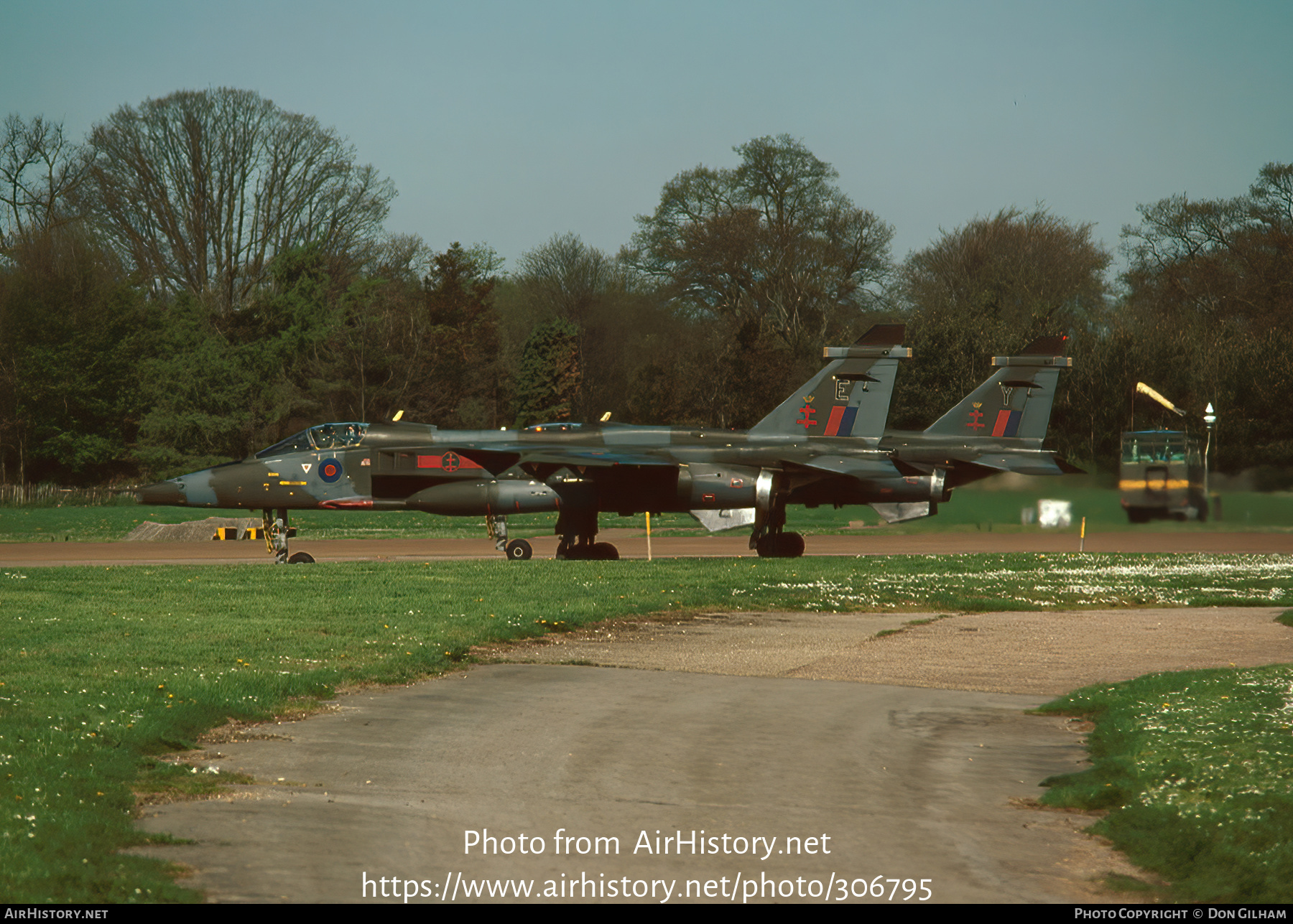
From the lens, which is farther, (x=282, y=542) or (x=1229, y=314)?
(x=1229, y=314)

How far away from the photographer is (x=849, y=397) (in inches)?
1069

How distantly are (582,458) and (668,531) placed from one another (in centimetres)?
1406

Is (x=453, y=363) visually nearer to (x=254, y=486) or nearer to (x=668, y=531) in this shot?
(x=668, y=531)

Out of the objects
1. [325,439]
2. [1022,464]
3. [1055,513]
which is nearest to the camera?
[325,439]

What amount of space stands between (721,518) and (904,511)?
4858 millimetres

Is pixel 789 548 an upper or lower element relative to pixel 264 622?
upper

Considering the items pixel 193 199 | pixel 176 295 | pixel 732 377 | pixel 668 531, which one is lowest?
pixel 668 531

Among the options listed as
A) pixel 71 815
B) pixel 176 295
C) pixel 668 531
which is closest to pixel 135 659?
pixel 71 815

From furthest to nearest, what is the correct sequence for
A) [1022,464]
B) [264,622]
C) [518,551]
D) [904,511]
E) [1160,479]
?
[1160,479] → [904,511] → [1022,464] → [518,551] → [264,622]

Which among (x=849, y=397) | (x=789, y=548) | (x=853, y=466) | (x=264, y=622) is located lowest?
(x=264, y=622)

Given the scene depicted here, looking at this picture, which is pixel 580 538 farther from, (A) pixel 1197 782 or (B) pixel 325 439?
(A) pixel 1197 782

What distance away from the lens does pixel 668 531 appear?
3753 centimetres

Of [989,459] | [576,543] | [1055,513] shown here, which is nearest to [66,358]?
[576,543]

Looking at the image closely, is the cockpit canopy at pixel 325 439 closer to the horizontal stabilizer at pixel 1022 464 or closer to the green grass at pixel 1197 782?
the horizontal stabilizer at pixel 1022 464
